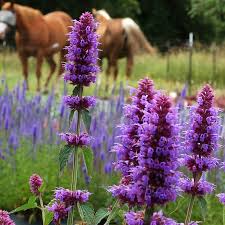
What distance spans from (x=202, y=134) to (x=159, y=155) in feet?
1.33

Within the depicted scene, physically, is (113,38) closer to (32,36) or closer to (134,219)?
(32,36)

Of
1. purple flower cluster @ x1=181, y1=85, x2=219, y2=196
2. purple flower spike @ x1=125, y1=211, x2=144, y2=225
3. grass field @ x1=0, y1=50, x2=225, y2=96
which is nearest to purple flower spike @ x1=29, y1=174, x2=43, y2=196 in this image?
purple flower cluster @ x1=181, y1=85, x2=219, y2=196

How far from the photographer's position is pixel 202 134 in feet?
7.49

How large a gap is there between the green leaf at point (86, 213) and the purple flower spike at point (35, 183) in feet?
0.64

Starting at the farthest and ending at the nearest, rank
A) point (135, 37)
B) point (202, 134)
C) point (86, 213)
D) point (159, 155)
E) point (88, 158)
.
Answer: point (135, 37), point (88, 158), point (86, 213), point (202, 134), point (159, 155)

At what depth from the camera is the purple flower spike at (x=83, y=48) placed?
2.74 metres

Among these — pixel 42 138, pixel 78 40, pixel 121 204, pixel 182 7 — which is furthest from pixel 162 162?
pixel 182 7

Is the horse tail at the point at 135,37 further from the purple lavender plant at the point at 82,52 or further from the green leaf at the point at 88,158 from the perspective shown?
the purple lavender plant at the point at 82,52

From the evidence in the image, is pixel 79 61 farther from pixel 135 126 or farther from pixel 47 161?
pixel 47 161

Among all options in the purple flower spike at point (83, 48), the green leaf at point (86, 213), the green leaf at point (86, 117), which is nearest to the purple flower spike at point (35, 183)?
the green leaf at point (86, 213)

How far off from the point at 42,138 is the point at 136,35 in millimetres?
13113

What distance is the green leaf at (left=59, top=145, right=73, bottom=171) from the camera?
282 cm

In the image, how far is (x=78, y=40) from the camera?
2.73m

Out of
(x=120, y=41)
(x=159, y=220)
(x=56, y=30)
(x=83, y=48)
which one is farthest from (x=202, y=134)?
(x=120, y=41)
